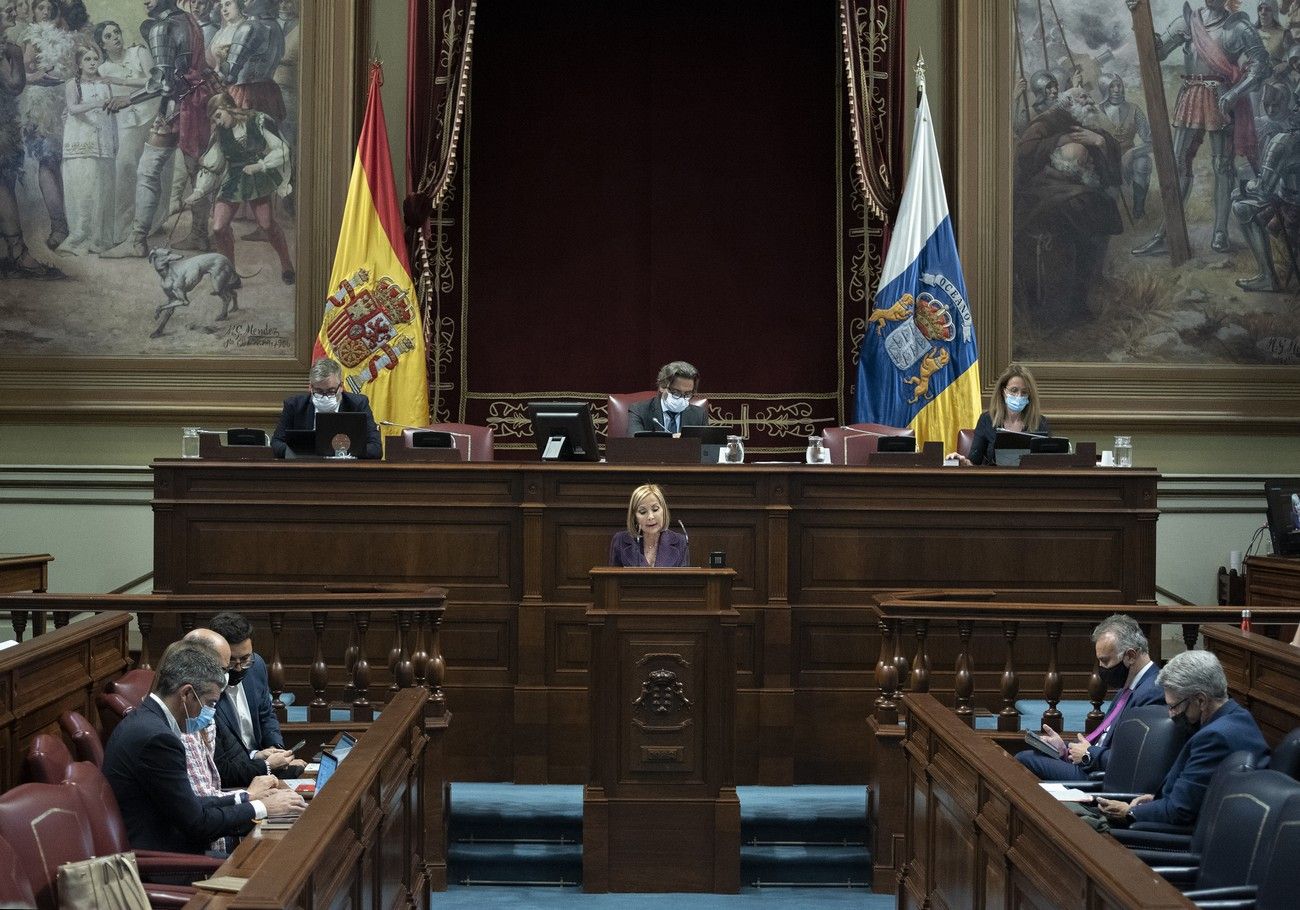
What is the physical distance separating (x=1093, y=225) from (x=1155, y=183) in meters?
0.52

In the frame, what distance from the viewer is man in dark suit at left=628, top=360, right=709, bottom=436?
8648 millimetres

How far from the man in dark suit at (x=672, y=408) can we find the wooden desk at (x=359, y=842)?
3.15 metres

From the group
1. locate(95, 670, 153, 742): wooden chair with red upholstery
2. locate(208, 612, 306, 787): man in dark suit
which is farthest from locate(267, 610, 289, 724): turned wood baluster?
locate(95, 670, 153, 742): wooden chair with red upholstery

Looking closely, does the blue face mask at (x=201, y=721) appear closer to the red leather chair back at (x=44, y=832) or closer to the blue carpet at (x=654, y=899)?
the red leather chair back at (x=44, y=832)

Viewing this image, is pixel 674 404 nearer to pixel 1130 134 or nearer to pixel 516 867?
pixel 516 867

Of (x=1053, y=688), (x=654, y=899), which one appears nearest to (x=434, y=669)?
(x=654, y=899)

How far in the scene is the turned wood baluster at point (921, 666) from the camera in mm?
6388

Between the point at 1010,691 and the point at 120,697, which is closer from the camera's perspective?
the point at 120,697

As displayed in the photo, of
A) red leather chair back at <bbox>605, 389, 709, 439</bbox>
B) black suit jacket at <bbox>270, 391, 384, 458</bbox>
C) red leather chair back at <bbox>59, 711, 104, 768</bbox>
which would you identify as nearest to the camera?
red leather chair back at <bbox>59, 711, 104, 768</bbox>

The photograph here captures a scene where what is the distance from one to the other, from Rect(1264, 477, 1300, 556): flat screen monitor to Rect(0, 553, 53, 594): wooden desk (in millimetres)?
7682

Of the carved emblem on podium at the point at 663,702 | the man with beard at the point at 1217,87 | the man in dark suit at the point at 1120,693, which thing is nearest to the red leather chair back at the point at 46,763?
the carved emblem on podium at the point at 663,702
